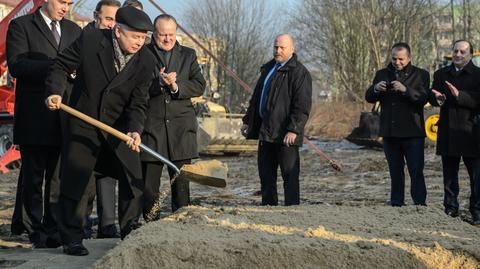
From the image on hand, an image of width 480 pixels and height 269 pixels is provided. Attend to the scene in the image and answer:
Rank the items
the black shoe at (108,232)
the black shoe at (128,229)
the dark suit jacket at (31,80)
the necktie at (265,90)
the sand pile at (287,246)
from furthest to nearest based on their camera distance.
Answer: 1. the necktie at (265,90)
2. the black shoe at (108,232)
3. the dark suit jacket at (31,80)
4. the black shoe at (128,229)
5. the sand pile at (287,246)

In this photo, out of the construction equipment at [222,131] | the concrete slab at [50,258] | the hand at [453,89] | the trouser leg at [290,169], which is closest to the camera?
the concrete slab at [50,258]

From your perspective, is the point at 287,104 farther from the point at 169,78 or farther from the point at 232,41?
the point at 232,41

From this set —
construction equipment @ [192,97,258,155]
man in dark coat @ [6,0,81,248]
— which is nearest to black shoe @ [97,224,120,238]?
man in dark coat @ [6,0,81,248]

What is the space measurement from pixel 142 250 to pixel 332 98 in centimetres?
3369

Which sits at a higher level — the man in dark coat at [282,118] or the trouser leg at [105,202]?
the man in dark coat at [282,118]

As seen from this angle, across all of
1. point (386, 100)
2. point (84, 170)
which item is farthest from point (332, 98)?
point (84, 170)

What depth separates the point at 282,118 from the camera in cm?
676

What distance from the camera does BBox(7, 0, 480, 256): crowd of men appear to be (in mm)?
5023

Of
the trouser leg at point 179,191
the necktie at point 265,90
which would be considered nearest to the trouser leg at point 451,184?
the necktie at point 265,90

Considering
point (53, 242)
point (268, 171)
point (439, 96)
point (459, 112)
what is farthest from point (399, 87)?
point (53, 242)

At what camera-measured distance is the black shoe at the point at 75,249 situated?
492 centimetres

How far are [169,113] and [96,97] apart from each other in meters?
1.10

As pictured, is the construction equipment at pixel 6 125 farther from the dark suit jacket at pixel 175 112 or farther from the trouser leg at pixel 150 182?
the trouser leg at pixel 150 182

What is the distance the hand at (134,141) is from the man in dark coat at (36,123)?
0.88 metres
